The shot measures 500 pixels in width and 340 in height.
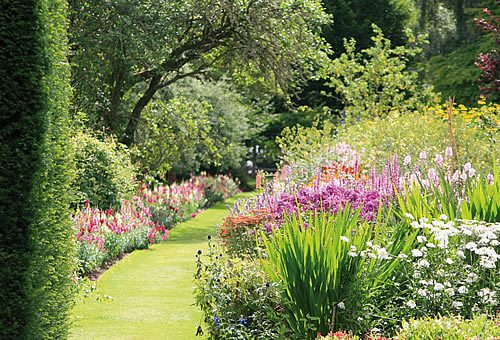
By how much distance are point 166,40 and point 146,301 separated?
745 centimetres

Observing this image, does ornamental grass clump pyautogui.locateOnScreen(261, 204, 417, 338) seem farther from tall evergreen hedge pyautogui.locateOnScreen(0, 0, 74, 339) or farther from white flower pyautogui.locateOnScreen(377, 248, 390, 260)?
tall evergreen hedge pyautogui.locateOnScreen(0, 0, 74, 339)

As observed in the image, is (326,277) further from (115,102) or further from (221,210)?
(221,210)

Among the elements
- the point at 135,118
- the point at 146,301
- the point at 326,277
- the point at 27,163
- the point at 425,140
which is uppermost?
the point at 135,118

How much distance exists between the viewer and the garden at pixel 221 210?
4.54 m

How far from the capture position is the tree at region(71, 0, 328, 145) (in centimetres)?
1381

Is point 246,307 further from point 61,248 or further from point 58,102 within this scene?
point 58,102

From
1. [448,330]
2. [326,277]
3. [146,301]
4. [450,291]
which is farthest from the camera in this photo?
[146,301]

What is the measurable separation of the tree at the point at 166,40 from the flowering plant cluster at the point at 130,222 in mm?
1906

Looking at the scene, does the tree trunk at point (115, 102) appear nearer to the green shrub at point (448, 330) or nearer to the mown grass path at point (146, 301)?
the mown grass path at point (146, 301)

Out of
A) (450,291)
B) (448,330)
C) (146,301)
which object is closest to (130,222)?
(146,301)

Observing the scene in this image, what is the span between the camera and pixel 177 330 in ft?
22.1

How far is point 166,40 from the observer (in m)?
14.2

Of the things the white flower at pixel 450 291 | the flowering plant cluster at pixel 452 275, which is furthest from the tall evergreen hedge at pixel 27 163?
the white flower at pixel 450 291

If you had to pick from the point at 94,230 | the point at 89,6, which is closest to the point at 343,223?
the point at 94,230
